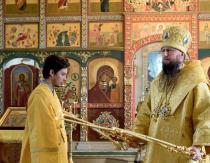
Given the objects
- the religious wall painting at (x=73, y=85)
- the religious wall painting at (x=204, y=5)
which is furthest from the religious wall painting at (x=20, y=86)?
the religious wall painting at (x=204, y=5)

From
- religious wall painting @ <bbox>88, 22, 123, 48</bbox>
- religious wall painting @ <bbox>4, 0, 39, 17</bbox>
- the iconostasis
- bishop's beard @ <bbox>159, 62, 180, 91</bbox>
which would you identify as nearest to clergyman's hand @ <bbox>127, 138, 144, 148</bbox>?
bishop's beard @ <bbox>159, 62, 180, 91</bbox>

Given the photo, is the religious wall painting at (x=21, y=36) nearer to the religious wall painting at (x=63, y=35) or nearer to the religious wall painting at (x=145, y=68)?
the religious wall painting at (x=63, y=35)

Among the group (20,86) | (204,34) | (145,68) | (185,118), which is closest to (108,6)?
(145,68)

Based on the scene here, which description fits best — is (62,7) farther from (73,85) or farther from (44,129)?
(44,129)

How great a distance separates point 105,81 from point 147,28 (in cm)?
160

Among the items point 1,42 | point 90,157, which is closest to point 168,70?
point 90,157

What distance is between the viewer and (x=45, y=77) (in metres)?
4.12

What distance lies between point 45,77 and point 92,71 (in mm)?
7213

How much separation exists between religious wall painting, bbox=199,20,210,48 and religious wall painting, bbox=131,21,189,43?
1.46ft

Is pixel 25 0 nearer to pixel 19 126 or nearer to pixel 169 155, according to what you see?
pixel 19 126

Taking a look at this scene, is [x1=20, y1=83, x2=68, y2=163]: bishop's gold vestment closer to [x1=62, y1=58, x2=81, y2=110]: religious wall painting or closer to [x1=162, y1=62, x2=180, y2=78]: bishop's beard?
[x1=162, y1=62, x2=180, y2=78]: bishop's beard

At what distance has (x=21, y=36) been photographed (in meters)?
11.5

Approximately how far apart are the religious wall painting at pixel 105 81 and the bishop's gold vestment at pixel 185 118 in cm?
719

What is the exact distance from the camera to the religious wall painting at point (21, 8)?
37.9 ft
